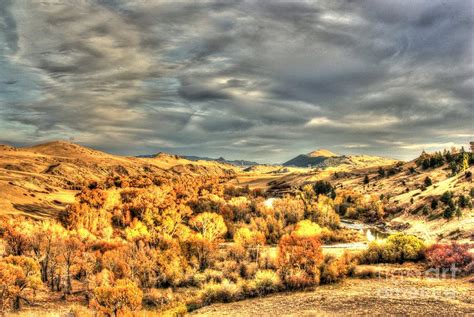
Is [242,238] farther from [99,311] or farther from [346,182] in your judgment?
[346,182]

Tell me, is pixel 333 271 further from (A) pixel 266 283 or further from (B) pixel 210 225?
(B) pixel 210 225

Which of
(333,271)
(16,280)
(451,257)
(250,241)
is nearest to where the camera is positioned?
(16,280)

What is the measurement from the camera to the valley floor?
26.6 m

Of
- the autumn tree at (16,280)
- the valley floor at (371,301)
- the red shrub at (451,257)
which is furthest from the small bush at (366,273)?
the autumn tree at (16,280)

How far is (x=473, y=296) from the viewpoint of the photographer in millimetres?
28469

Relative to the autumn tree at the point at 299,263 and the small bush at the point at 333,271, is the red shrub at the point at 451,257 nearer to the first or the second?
the small bush at the point at 333,271

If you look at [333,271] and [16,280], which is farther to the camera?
[333,271]

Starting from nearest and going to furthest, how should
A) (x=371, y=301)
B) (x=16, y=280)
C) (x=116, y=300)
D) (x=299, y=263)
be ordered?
(x=371, y=301) → (x=116, y=300) → (x=16, y=280) → (x=299, y=263)

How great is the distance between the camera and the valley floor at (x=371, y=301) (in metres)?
26.6

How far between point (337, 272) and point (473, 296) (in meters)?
13.4

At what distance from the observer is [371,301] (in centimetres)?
2930

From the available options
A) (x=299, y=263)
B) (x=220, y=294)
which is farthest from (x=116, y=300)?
(x=299, y=263)

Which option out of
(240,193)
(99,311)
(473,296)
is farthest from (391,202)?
(99,311)

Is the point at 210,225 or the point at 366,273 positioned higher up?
the point at 210,225
